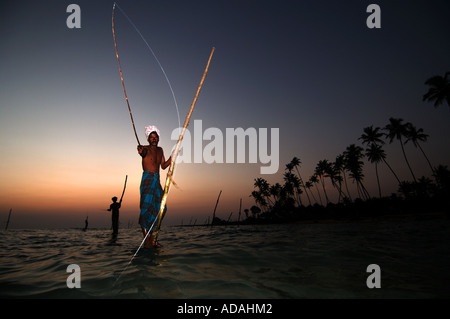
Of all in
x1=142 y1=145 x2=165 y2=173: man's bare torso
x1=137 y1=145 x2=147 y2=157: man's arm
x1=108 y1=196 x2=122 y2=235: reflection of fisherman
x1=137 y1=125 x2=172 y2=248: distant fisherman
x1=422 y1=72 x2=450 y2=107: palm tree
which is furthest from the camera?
x1=422 y1=72 x2=450 y2=107: palm tree

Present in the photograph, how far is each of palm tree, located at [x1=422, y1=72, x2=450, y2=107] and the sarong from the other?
155 feet

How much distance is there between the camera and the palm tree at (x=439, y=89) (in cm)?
3256

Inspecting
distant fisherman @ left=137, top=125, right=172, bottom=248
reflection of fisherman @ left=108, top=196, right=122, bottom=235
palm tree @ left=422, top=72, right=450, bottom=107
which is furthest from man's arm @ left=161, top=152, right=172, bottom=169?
palm tree @ left=422, top=72, right=450, bottom=107

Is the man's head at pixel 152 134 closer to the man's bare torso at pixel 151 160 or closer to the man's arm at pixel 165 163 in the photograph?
the man's bare torso at pixel 151 160

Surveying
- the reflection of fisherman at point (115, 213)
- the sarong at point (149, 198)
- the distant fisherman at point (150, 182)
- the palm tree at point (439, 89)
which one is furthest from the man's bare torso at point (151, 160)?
the palm tree at point (439, 89)

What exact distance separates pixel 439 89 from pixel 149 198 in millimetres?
49036

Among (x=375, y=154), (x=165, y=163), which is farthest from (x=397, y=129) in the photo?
(x=165, y=163)

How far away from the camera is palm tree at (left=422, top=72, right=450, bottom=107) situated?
107ft

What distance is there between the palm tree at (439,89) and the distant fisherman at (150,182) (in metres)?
47.1

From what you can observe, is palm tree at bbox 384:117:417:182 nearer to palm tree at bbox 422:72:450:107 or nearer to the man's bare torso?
palm tree at bbox 422:72:450:107

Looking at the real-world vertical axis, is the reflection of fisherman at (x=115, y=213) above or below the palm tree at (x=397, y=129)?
below

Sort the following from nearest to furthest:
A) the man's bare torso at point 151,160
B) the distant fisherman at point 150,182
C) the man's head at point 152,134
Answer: the distant fisherman at point 150,182
the man's bare torso at point 151,160
the man's head at point 152,134
